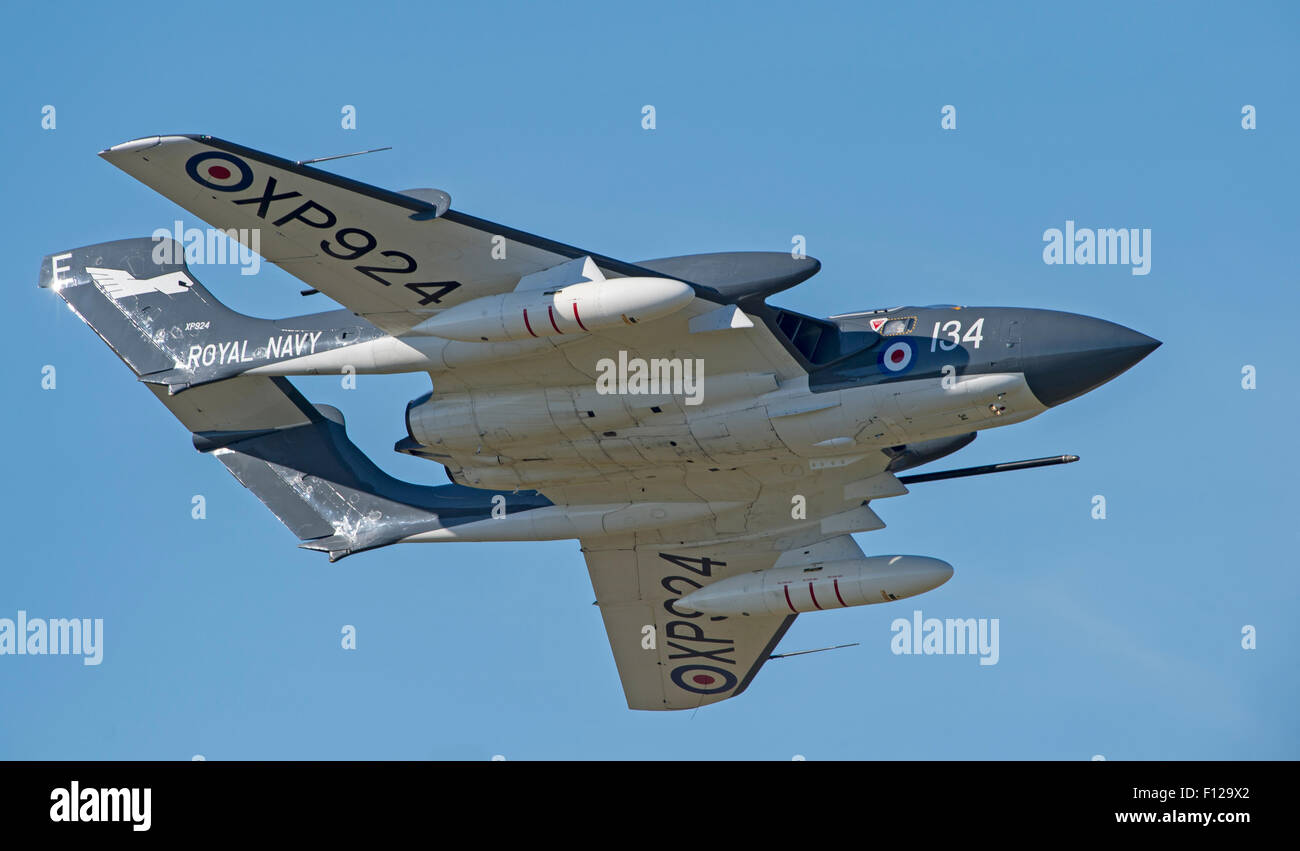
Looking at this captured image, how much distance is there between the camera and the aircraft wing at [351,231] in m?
21.2

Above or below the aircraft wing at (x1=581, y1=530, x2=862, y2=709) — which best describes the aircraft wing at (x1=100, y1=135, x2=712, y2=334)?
above

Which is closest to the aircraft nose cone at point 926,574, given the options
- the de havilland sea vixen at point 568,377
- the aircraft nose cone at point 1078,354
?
the de havilland sea vixen at point 568,377

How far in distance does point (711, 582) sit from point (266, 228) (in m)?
11.7

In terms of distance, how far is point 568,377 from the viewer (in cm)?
2364

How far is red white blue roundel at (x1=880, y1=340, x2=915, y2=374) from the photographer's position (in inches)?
905

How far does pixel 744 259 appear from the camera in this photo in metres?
22.4

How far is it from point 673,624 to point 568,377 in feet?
28.3

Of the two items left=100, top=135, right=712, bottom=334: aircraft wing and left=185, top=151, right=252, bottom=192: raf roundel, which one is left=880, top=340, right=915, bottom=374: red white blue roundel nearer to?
left=100, top=135, right=712, bottom=334: aircraft wing

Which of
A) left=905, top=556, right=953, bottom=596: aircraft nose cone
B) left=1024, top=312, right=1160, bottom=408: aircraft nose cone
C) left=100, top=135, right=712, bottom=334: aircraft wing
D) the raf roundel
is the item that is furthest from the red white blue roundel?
the raf roundel

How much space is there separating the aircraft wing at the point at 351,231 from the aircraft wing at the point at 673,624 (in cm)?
794

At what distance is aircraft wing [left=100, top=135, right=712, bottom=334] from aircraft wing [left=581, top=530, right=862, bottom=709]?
312 inches
